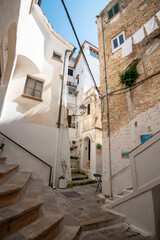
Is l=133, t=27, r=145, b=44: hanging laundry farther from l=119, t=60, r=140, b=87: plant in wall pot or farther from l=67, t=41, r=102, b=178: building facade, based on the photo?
l=67, t=41, r=102, b=178: building facade

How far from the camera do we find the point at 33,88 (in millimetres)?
6469

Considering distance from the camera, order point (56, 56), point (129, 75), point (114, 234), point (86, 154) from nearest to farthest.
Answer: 1. point (114, 234)
2. point (129, 75)
3. point (56, 56)
4. point (86, 154)

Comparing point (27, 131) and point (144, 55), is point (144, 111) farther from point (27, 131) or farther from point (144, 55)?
point (27, 131)

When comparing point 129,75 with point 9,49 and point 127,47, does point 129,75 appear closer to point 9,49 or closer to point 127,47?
point 127,47

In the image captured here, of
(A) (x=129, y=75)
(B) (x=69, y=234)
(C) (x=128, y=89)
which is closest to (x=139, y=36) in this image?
(A) (x=129, y=75)

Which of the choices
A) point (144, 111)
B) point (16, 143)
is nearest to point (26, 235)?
point (16, 143)

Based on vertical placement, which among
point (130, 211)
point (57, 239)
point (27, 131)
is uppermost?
point (27, 131)

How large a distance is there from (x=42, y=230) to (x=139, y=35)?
906 cm

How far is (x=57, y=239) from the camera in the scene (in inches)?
73.1

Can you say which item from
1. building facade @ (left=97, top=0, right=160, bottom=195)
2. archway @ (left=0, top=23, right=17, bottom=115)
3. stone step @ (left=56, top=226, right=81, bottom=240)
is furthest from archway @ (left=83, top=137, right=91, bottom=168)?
stone step @ (left=56, top=226, right=81, bottom=240)

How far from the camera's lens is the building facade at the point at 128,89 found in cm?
491

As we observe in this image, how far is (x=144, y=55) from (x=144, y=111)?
3183 millimetres

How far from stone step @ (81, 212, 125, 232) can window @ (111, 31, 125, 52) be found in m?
9.08

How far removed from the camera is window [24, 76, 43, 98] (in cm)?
632
